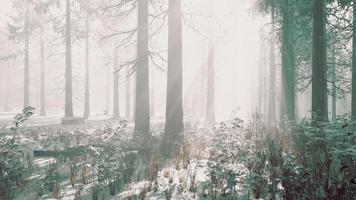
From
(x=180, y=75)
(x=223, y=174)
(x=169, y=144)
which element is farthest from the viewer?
(x=180, y=75)

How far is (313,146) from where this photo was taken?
882 centimetres

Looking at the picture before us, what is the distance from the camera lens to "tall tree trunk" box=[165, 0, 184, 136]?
12.8 m

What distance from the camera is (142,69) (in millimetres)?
14828

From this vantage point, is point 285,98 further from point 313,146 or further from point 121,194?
point 121,194

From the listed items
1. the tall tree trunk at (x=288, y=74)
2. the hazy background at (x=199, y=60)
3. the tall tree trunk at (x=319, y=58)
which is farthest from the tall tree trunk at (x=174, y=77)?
the tall tree trunk at (x=288, y=74)

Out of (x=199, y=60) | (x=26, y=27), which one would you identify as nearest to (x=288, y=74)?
(x=199, y=60)

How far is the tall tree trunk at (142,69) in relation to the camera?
14.8m

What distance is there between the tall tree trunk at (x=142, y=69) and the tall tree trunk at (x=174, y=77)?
205 centimetres

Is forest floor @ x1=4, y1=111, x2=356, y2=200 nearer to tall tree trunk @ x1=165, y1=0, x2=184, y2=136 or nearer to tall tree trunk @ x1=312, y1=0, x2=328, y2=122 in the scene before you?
tall tree trunk @ x1=165, y1=0, x2=184, y2=136

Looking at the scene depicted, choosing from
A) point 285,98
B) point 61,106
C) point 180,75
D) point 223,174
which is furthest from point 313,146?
point 61,106

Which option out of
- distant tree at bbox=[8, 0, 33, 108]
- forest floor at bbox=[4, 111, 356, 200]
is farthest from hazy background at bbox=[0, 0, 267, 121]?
forest floor at bbox=[4, 111, 356, 200]

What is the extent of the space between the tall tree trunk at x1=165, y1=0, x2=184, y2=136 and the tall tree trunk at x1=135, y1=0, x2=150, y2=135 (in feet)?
6.71

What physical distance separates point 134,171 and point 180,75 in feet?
16.4

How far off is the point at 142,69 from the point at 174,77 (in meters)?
2.32
